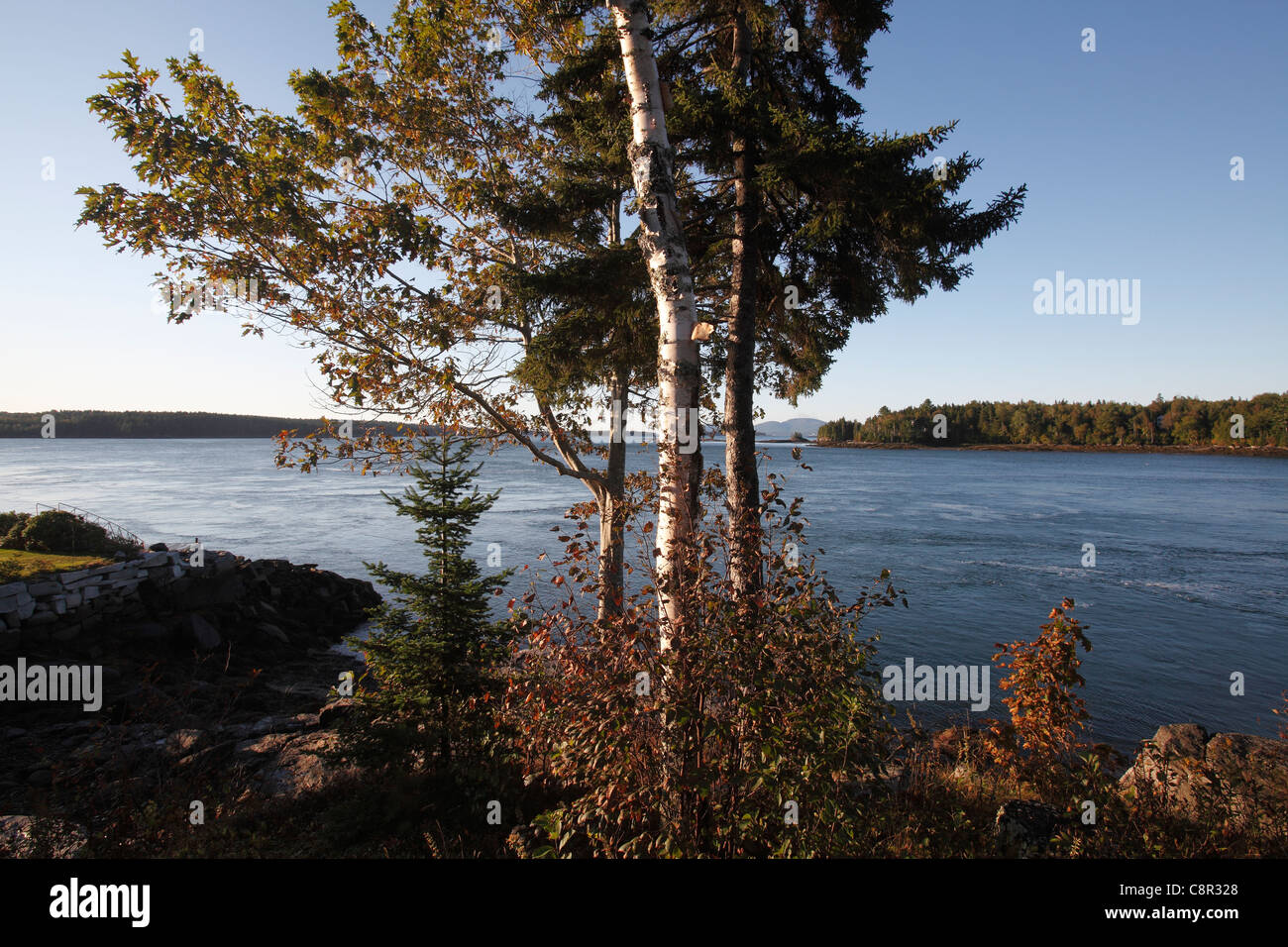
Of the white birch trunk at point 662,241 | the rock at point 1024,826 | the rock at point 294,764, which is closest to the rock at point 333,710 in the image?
the rock at point 294,764

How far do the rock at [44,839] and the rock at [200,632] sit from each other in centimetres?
1018

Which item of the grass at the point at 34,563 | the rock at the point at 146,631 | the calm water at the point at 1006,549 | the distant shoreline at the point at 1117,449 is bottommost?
the calm water at the point at 1006,549

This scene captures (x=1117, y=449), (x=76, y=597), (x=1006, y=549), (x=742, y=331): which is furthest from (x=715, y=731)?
(x=1117, y=449)

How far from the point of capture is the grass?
1217 centimetres

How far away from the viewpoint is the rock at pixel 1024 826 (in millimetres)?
4285

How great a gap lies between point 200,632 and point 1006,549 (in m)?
33.4

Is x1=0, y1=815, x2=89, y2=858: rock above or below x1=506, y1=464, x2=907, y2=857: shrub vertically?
below

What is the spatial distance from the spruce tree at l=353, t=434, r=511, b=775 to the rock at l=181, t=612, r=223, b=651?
11.2 metres

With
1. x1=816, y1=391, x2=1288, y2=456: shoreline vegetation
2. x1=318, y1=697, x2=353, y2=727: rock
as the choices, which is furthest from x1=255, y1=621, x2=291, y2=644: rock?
x1=816, y1=391, x2=1288, y2=456: shoreline vegetation

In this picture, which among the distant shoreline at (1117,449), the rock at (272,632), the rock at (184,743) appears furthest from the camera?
the distant shoreline at (1117,449)

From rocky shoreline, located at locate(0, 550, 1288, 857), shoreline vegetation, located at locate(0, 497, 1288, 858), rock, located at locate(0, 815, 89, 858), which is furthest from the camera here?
rocky shoreline, located at locate(0, 550, 1288, 857)

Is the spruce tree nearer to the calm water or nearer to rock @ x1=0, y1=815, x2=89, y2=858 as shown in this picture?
rock @ x1=0, y1=815, x2=89, y2=858

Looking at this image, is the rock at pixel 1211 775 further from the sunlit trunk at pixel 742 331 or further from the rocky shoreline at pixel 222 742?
the sunlit trunk at pixel 742 331
